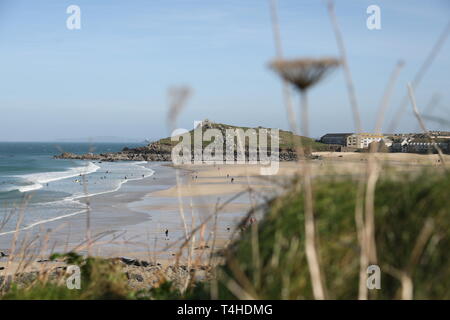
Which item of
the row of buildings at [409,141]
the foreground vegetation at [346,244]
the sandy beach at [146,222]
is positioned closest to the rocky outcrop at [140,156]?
the sandy beach at [146,222]

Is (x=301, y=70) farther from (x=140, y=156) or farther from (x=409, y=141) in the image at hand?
(x=140, y=156)

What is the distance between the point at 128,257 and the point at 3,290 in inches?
480

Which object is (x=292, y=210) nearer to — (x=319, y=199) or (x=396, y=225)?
(x=319, y=199)

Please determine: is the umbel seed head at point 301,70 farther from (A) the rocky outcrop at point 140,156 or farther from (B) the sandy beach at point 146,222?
(A) the rocky outcrop at point 140,156

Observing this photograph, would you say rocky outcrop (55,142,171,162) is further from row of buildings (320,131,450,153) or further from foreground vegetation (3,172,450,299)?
foreground vegetation (3,172,450,299)

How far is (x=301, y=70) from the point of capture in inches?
111

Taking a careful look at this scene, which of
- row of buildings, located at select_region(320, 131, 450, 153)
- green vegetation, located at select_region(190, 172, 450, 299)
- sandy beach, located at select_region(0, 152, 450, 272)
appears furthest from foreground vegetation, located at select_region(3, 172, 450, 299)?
sandy beach, located at select_region(0, 152, 450, 272)

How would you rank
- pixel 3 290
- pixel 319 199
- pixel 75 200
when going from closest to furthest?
1. pixel 319 199
2. pixel 3 290
3. pixel 75 200

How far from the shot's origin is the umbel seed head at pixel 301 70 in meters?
2.80

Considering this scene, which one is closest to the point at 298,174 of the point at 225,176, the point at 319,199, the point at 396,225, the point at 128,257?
the point at 319,199

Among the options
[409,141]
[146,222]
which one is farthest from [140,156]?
[409,141]

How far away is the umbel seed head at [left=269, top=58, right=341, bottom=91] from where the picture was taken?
2.80m

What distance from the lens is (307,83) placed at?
2809 mm

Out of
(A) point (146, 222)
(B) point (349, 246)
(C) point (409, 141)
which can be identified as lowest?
(A) point (146, 222)
